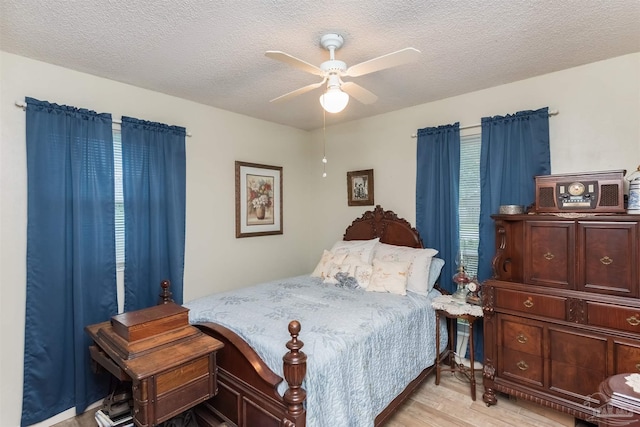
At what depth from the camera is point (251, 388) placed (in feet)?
6.31

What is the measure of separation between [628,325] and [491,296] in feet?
2.56

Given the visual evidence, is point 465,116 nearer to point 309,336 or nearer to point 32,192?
point 309,336

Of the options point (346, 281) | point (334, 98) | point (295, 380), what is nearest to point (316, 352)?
point (295, 380)

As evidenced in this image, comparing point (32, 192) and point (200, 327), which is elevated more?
point (32, 192)

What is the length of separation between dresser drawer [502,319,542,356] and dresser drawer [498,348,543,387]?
0.04 meters

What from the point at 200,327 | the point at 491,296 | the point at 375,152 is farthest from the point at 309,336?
the point at 375,152

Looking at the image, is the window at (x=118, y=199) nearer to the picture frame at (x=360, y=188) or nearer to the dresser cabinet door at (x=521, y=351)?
the picture frame at (x=360, y=188)

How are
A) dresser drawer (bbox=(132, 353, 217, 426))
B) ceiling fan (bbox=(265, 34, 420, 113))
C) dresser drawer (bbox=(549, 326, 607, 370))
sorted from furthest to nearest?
dresser drawer (bbox=(549, 326, 607, 370)), ceiling fan (bbox=(265, 34, 420, 113)), dresser drawer (bbox=(132, 353, 217, 426))

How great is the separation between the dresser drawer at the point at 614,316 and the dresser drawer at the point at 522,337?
34 centimetres

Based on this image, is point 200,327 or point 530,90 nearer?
point 200,327

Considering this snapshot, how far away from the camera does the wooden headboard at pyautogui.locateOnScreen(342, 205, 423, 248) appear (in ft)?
11.5

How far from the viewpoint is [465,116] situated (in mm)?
3215

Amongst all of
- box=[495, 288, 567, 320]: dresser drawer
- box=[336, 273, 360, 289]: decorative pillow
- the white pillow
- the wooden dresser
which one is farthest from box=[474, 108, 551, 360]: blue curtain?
box=[336, 273, 360, 289]: decorative pillow

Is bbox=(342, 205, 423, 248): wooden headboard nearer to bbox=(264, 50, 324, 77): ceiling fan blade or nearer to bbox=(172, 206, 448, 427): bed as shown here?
bbox=(172, 206, 448, 427): bed
